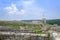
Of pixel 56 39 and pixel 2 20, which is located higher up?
pixel 2 20

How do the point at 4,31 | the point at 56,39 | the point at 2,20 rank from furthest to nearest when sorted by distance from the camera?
the point at 2,20
the point at 4,31
the point at 56,39

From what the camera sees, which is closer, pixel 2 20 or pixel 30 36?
pixel 30 36

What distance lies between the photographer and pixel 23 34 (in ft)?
21.7

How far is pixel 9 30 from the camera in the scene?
7.45m

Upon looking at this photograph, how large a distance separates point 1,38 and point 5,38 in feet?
0.59

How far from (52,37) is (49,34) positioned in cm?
20

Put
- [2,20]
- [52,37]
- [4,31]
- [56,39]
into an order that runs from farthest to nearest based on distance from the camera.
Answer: [2,20]
[4,31]
[56,39]
[52,37]

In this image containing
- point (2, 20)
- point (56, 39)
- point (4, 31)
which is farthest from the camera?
point (2, 20)

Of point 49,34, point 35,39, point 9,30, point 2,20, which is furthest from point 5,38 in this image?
point 2,20

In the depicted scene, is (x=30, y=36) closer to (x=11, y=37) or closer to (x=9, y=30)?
(x=11, y=37)

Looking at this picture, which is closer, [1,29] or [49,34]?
[49,34]

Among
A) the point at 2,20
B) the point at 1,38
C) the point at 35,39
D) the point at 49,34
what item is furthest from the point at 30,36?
A: the point at 2,20

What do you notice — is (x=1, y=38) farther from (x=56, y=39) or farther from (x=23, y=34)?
(x=56, y=39)

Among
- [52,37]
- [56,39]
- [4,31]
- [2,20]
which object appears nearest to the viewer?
[52,37]
